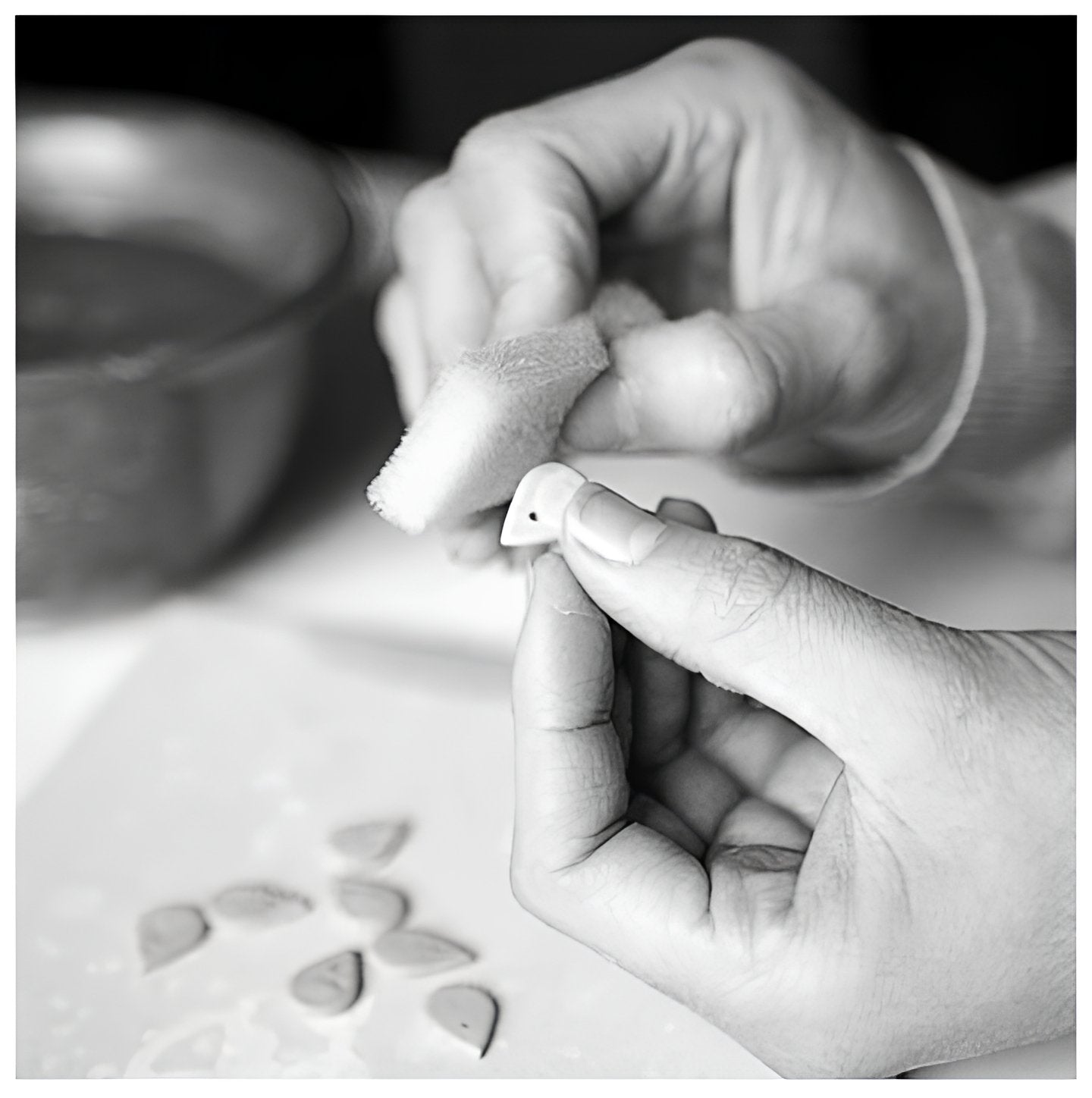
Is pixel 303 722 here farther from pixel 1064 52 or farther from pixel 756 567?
pixel 1064 52

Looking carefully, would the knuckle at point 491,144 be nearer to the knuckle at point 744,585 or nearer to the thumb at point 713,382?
the thumb at point 713,382

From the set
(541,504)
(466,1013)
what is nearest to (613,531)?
(541,504)

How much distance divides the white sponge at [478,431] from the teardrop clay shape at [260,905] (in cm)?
16

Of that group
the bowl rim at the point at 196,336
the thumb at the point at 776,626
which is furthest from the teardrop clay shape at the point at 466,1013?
the bowl rim at the point at 196,336

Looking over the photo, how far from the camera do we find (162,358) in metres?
0.52

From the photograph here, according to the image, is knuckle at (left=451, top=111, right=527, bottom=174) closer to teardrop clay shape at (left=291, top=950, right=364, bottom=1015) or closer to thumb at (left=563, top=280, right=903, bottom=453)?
thumb at (left=563, top=280, right=903, bottom=453)

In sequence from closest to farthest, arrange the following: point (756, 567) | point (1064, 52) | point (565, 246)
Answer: point (756, 567), point (565, 246), point (1064, 52)

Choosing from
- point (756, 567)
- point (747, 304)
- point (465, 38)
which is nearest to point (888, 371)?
point (747, 304)

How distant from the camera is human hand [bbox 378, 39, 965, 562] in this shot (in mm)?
516

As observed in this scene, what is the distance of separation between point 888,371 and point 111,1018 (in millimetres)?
371

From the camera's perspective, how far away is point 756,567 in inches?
15.0

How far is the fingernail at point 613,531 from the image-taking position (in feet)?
1.25

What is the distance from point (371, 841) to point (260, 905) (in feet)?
0.15

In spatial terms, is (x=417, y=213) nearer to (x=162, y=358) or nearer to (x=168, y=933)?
(x=162, y=358)
